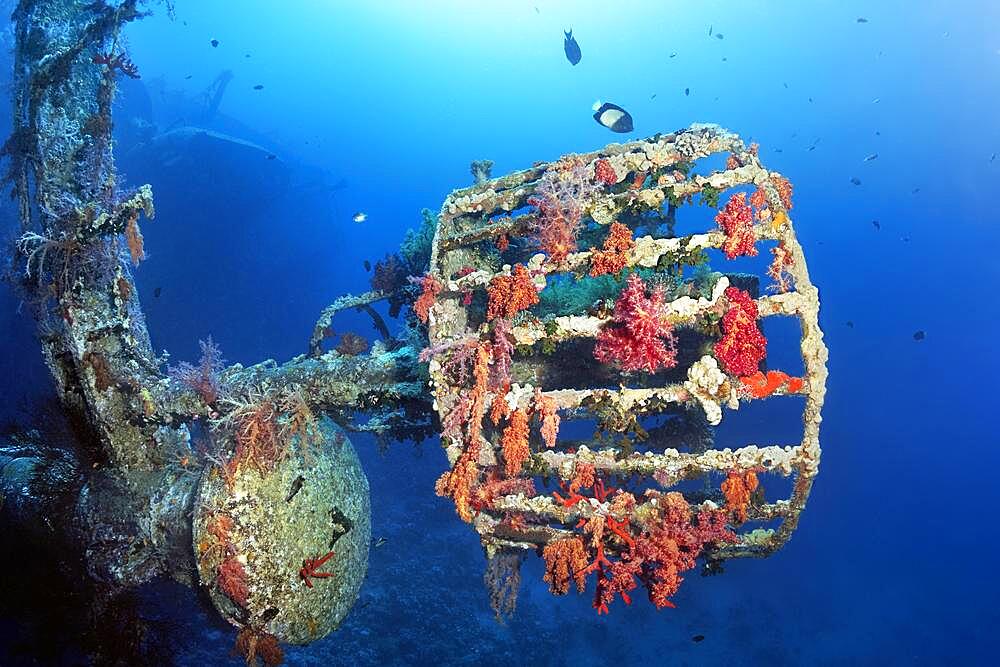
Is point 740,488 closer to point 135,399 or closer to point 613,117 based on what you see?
point 613,117

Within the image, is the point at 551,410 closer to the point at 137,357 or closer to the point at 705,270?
the point at 705,270

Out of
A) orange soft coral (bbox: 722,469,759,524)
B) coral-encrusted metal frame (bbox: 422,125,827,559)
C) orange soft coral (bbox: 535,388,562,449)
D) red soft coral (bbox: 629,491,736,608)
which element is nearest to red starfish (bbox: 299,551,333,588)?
coral-encrusted metal frame (bbox: 422,125,827,559)

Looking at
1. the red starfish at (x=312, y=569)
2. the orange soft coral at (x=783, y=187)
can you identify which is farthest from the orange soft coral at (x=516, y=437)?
the orange soft coral at (x=783, y=187)

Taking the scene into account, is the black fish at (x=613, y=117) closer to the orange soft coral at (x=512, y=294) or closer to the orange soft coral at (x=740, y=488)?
the orange soft coral at (x=512, y=294)

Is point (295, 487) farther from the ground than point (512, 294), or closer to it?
closer to it

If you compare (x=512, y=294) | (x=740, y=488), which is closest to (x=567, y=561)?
(x=740, y=488)

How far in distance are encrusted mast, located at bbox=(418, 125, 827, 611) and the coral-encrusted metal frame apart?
1 centimetres

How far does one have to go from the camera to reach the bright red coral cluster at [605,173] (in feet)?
16.8

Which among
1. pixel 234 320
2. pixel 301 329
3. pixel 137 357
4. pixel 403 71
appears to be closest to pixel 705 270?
pixel 137 357

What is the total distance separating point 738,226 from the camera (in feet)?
14.6

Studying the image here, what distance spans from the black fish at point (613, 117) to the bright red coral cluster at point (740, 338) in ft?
16.5

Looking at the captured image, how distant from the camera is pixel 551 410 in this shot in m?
4.63

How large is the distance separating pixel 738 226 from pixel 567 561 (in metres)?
3.43

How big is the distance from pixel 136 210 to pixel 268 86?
142551mm
